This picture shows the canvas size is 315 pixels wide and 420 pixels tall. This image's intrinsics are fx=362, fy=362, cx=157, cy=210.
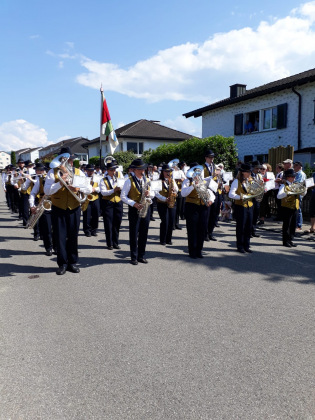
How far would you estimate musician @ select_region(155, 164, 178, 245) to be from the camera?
8688 millimetres

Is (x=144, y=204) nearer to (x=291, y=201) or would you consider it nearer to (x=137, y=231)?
→ (x=137, y=231)

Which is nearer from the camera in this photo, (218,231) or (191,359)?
(191,359)

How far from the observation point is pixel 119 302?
4.88 meters

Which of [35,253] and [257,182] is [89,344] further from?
[257,182]

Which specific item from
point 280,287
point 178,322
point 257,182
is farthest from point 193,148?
point 178,322

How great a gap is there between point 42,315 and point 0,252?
407 cm

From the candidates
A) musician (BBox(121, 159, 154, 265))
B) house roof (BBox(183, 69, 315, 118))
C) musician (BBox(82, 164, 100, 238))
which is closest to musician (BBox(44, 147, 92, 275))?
musician (BBox(121, 159, 154, 265))

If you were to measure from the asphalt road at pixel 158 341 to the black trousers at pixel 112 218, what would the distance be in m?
1.69

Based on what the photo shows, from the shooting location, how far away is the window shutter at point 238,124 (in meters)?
22.4

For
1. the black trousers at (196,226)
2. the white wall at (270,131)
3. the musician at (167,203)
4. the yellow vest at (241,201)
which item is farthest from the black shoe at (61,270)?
the white wall at (270,131)

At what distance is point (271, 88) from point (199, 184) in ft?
47.2

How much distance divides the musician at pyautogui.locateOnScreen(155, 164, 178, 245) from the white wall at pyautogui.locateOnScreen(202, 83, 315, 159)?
1181 centimetres

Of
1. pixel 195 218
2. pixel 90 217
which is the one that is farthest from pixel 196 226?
pixel 90 217

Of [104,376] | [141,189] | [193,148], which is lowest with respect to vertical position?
[104,376]
